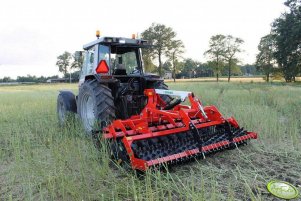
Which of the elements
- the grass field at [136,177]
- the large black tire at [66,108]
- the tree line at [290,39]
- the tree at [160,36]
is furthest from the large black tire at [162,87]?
the tree at [160,36]

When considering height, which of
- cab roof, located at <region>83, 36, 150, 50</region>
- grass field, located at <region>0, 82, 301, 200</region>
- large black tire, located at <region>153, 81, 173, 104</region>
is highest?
cab roof, located at <region>83, 36, 150, 50</region>

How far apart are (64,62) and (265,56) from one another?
169 ft

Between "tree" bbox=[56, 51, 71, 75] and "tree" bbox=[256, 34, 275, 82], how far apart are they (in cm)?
4924

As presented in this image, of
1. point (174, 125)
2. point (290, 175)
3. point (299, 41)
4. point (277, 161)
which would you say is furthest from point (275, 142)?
point (299, 41)

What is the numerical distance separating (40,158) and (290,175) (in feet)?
10.9

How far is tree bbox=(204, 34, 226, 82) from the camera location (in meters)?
47.9

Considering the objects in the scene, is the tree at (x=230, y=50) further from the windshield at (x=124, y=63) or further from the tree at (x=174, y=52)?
the windshield at (x=124, y=63)

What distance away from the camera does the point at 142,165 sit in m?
3.37

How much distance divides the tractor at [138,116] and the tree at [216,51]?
43.2m

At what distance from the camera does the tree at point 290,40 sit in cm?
2312

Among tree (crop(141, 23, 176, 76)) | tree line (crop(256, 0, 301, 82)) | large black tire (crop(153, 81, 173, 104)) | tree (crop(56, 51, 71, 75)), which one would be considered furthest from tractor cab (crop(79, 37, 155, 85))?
tree (crop(56, 51, 71, 75))

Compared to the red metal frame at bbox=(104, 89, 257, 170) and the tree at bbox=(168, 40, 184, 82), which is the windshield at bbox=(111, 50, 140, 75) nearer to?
the red metal frame at bbox=(104, 89, 257, 170)

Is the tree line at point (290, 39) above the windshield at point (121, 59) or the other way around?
above

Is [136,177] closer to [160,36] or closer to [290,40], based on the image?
[290,40]
